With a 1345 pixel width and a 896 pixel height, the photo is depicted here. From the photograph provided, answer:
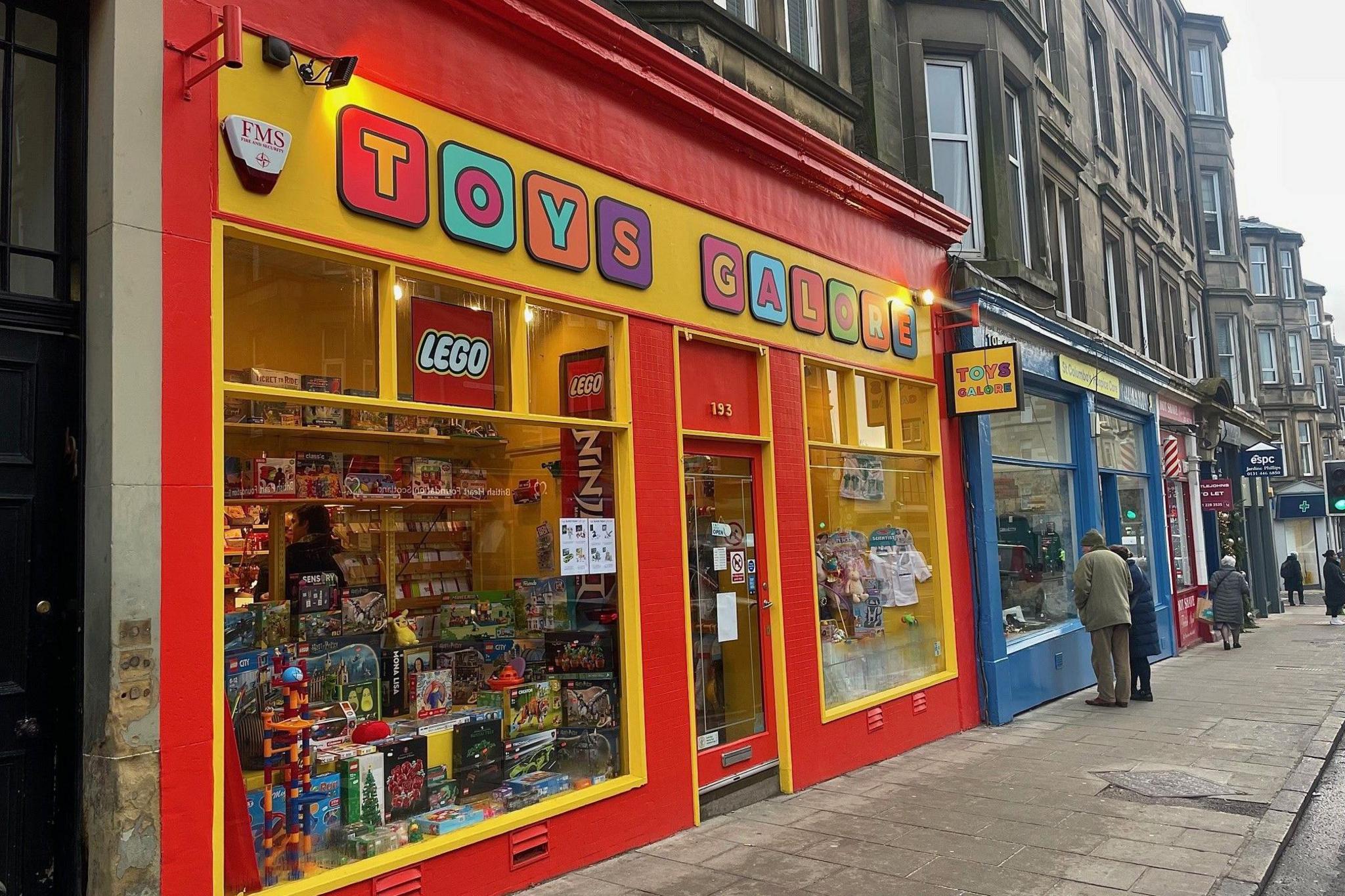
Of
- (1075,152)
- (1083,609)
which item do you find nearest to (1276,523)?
→ (1075,152)

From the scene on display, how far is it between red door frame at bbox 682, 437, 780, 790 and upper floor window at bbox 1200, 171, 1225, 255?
2692 cm

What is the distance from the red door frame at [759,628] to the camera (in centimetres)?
717

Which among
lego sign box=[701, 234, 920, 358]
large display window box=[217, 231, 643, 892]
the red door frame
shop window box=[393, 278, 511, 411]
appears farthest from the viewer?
lego sign box=[701, 234, 920, 358]

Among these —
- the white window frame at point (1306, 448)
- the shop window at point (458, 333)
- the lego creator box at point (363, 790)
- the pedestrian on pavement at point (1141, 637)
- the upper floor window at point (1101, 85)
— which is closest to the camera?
the lego creator box at point (363, 790)

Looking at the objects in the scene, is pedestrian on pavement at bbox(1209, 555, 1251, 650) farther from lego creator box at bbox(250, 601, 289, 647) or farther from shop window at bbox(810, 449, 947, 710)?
lego creator box at bbox(250, 601, 289, 647)

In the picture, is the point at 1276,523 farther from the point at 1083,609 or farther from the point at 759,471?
the point at 759,471

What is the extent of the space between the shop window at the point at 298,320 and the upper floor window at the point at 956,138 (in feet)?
29.8

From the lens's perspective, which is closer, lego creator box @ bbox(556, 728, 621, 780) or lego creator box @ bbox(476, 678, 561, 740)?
lego creator box @ bbox(476, 678, 561, 740)

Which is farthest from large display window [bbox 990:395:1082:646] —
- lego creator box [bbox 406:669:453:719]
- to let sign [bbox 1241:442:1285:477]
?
to let sign [bbox 1241:442:1285:477]

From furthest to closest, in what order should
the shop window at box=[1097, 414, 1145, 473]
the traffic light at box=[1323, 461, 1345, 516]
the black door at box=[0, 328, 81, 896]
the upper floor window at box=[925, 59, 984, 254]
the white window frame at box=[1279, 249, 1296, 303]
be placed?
the white window frame at box=[1279, 249, 1296, 303], the traffic light at box=[1323, 461, 1345, 516], the shop window at box=[1097, 414, 1145, 473], the upper floor window at box=[925, 59, 984, 254], the black door at box=[0, 328, 81, 896]

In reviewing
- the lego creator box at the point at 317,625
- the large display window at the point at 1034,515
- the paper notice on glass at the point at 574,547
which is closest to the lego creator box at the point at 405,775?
the lego creator box at the point at 317,625

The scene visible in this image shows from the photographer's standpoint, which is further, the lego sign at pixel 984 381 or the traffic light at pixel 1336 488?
the traffic light at pixel 1336 488

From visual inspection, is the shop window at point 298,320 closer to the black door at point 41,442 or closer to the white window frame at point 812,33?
the black door at point 41,442

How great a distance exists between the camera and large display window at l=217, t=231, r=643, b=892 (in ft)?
15.7
